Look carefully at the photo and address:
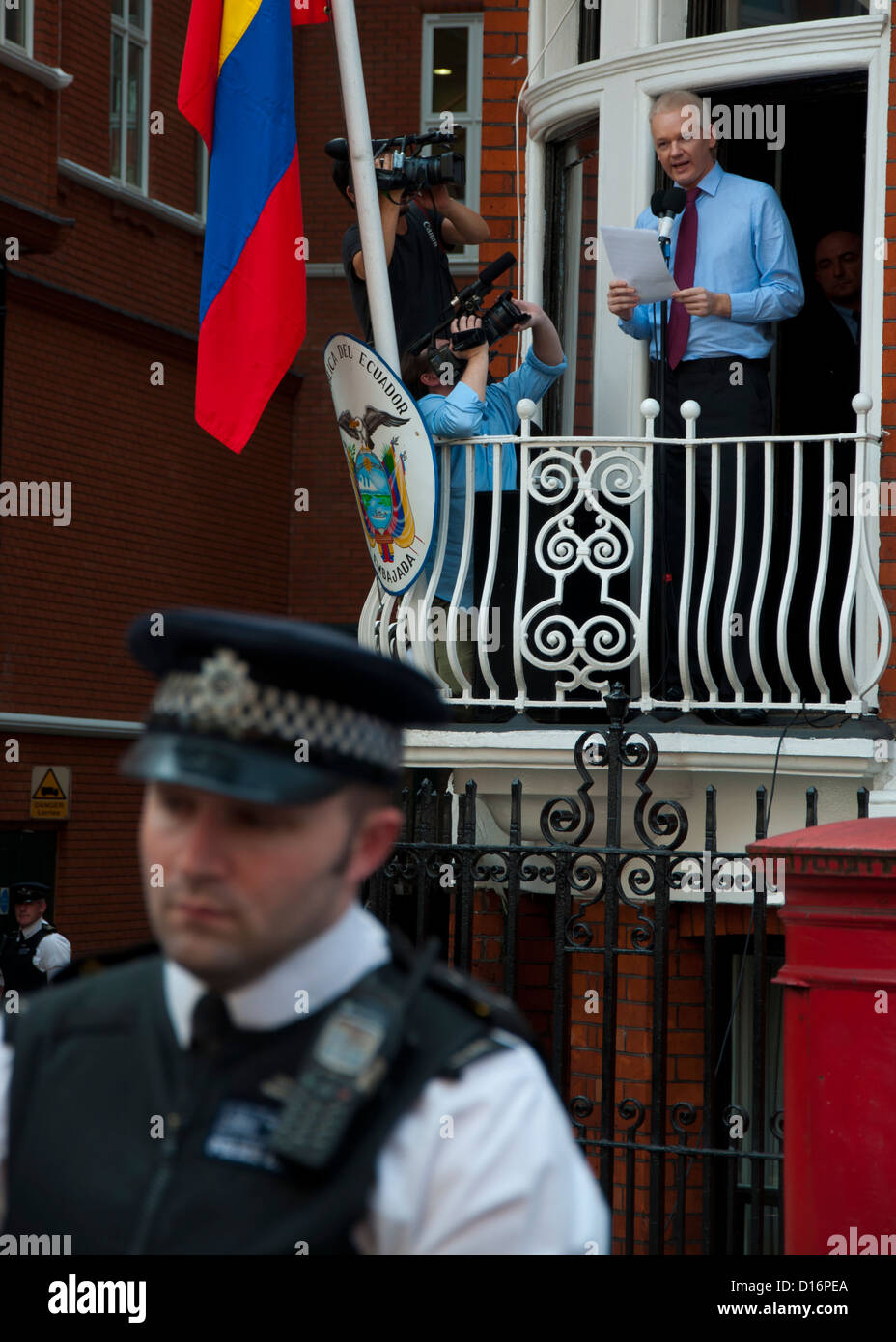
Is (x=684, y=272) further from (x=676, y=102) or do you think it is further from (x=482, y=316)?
(x=482, y=316)

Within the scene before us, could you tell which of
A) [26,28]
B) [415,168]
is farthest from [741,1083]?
[26,28]

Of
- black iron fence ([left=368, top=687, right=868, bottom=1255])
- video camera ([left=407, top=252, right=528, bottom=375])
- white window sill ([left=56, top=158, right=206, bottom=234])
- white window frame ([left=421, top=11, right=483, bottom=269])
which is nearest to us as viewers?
black iron fence ([left=368, top=687, right=868, bottom=1255])

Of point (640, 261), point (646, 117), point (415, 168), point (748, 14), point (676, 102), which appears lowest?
point (640, 261)

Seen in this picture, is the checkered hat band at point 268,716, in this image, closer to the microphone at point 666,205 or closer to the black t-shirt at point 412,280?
the microphone at point 666,205

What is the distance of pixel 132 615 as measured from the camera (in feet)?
49.4

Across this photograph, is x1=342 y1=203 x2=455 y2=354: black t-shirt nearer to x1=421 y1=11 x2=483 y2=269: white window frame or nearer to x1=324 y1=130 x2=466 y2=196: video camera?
x1=324 y1=130 x2=466 y2=196: video camera

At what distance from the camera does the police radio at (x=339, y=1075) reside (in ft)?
5.10

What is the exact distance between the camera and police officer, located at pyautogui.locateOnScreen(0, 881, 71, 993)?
10148 mm

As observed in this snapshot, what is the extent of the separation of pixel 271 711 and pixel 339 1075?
360 mm

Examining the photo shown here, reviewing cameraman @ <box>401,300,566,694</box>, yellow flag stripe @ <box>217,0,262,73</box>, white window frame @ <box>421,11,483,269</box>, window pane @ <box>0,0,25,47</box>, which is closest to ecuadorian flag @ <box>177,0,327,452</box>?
yellow flag stripe @ <box>217,0,262,73</box>

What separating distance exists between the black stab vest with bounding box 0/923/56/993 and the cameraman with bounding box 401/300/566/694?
4938 mm

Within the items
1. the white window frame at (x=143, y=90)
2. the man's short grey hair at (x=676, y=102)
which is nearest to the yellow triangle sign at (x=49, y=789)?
the white window frame at (x=143, y=90)

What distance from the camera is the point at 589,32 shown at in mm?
7176

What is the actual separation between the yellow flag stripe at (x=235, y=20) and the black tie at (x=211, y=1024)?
5.34 metres
